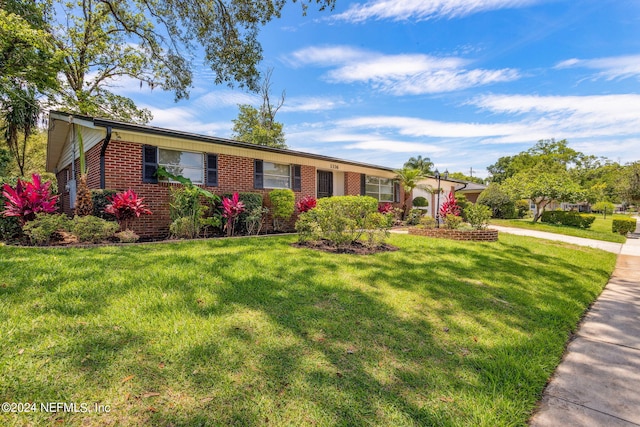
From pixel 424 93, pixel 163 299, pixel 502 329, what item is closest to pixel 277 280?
pixel 163 299

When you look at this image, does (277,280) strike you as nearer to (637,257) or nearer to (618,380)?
(618,380)

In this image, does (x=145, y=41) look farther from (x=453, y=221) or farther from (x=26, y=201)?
(x=453, y=221)

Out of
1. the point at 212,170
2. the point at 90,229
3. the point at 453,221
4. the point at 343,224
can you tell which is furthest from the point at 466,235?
the point at 90,229

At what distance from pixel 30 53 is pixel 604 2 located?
20.4 meters

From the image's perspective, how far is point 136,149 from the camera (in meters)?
8.45

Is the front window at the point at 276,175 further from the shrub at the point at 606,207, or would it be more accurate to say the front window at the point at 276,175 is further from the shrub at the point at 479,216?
the shrub at the point at 606,207

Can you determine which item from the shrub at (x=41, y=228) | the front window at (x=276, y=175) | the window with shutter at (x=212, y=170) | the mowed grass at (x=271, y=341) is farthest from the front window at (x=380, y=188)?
the shrub at (x=41, y=228)

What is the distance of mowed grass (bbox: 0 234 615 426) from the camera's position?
6.01 ft

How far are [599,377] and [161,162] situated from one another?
1037cm

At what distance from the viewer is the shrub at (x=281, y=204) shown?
10781mm

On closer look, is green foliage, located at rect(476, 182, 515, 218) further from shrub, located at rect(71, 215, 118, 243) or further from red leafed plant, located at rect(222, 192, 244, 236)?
shrub, located at rect(71, 215, 118, 243)

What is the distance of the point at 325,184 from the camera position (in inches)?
601

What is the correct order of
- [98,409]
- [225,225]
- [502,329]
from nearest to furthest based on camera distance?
A: [98,409] → [502,329] → [225,225]

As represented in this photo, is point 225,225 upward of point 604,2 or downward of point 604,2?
downward
